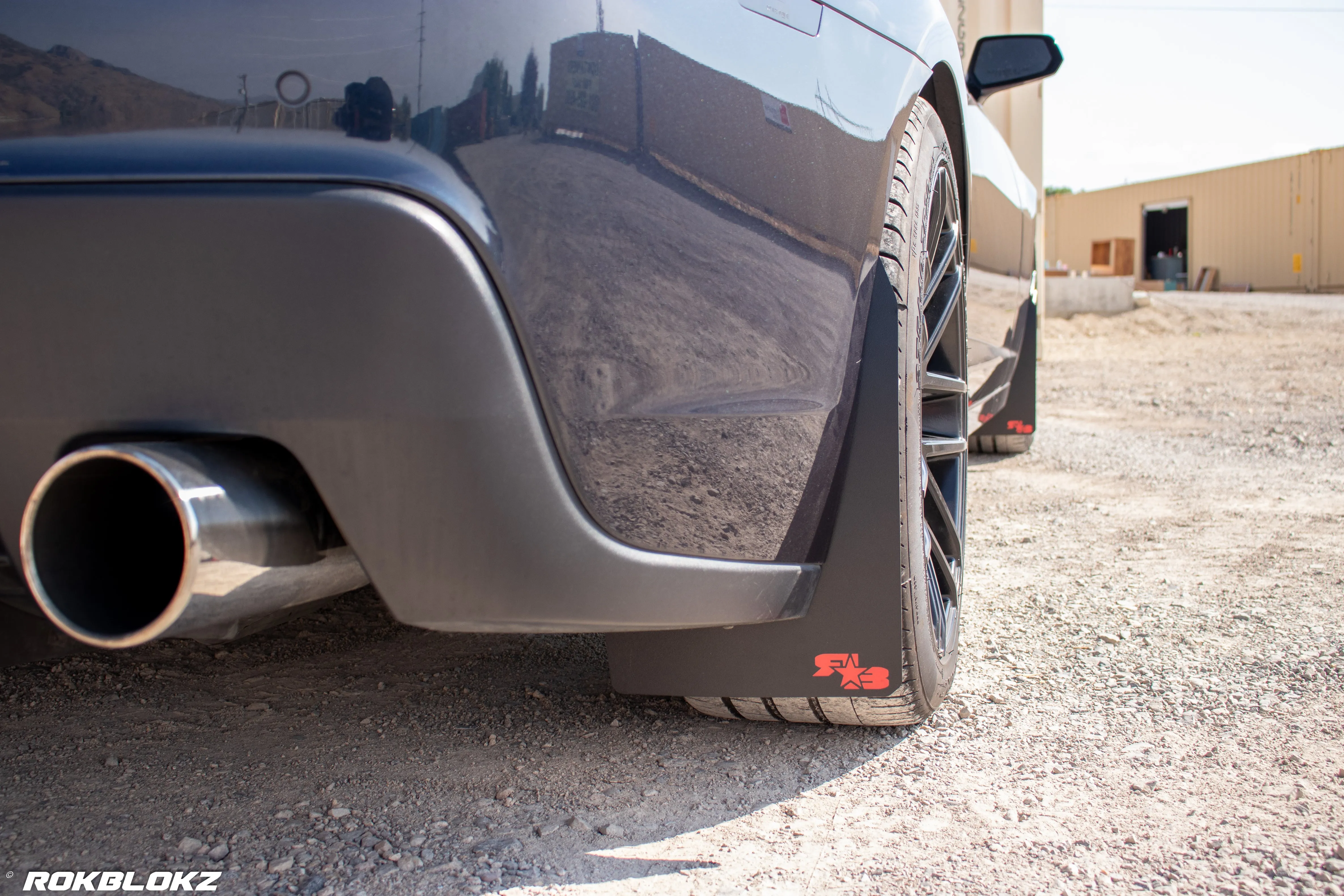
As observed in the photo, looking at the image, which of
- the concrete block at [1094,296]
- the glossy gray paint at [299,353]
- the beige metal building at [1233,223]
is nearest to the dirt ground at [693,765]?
the glossy gray paint at [299,353]

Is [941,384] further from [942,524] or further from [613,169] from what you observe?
[613,169]

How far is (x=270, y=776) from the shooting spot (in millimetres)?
1611

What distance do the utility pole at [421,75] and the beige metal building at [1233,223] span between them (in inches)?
947

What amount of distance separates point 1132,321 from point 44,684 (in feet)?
48.4

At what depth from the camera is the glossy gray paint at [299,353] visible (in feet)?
3.38

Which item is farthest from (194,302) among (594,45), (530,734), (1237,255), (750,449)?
(1237,255)

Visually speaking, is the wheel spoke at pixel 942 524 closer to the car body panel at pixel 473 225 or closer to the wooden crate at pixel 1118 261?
the car body panel at pixel 473 225

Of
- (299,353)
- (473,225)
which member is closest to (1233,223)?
(473,225)

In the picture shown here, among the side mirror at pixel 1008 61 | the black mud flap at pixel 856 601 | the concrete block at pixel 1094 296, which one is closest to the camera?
the black mud flap at pixel 856 601

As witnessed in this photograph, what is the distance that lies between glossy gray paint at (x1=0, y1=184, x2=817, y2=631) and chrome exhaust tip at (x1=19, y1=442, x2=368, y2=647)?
2.1 inches

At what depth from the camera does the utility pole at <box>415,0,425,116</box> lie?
1.03m

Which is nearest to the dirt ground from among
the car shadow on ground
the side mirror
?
the car shadow on ground

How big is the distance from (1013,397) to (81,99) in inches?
178

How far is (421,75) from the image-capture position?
103 cm
